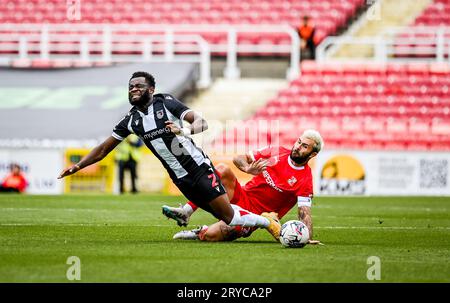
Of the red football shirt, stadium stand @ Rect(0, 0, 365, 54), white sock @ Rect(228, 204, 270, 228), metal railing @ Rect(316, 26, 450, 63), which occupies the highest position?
stadium stand @ Rect(0, 0, 365, 54)

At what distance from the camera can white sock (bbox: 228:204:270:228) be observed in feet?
36.5

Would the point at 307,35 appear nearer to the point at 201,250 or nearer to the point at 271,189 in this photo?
the point at 271,189

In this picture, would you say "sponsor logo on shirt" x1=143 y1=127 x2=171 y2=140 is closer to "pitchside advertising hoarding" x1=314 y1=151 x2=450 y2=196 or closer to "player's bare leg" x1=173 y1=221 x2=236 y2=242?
"player's bare leg" x1=173 y1=221 x2=236 y2=242

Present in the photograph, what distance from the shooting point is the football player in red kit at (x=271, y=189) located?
11.5m

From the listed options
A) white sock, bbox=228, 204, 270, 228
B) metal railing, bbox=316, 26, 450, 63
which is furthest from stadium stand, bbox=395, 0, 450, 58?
white sock, bbox=228, 204, 270, 228

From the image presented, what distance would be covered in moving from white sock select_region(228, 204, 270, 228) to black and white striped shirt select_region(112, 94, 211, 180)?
627 millimetres

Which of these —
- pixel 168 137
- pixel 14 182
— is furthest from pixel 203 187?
pixel 14 182

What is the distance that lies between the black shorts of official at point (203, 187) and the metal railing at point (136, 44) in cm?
1898

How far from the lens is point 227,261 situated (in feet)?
31.2

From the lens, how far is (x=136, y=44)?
3325 centimetres

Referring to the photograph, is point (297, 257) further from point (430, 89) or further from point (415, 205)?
point (430, 89)

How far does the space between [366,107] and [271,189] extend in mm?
17484

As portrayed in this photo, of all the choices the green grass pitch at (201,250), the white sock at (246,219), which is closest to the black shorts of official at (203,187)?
the white sock at (246,219)

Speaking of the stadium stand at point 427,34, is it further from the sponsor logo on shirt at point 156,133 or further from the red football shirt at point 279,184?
the sponsor logo on shirt at point 156,133
